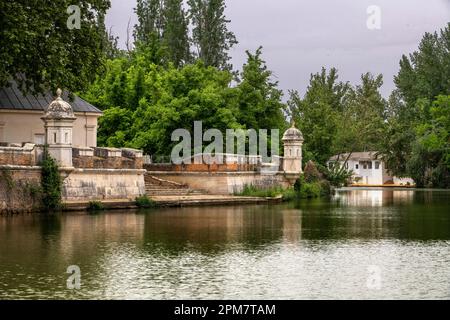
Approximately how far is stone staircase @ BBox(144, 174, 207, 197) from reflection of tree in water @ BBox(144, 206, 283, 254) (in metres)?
5.47

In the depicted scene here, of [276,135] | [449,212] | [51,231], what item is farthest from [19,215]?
[276,135]

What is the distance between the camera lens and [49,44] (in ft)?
112

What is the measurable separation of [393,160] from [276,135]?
123 ft

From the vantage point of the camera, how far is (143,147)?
49.1 meters

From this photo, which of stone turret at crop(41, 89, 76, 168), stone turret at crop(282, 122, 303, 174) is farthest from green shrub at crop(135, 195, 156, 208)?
stone turret at crop(282, 122, 303, 174)

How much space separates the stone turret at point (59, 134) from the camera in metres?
34.8

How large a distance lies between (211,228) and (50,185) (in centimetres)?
885

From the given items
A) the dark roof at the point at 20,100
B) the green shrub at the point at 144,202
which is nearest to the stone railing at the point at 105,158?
the green shrub at the point at 144,202

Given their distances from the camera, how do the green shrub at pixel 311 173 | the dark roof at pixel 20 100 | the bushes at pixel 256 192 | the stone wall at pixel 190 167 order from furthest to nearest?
the green shrub at pixel 311 173 < the bushes at pixel 256 192 < the stone wall at pixel 190 167 < the dark roof at pixel 20 100

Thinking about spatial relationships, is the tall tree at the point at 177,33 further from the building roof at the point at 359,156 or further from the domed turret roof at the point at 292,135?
the building roof at the point at 359,156

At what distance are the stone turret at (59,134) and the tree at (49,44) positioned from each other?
1.00 meters

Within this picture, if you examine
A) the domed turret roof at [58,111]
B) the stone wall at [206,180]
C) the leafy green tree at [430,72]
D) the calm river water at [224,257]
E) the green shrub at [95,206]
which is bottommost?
the calm river water at [224,257]

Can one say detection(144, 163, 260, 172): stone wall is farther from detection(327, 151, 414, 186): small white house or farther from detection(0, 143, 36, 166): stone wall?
detection(327, 151, 414, 186): small white house

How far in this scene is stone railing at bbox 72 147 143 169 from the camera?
36219mm
